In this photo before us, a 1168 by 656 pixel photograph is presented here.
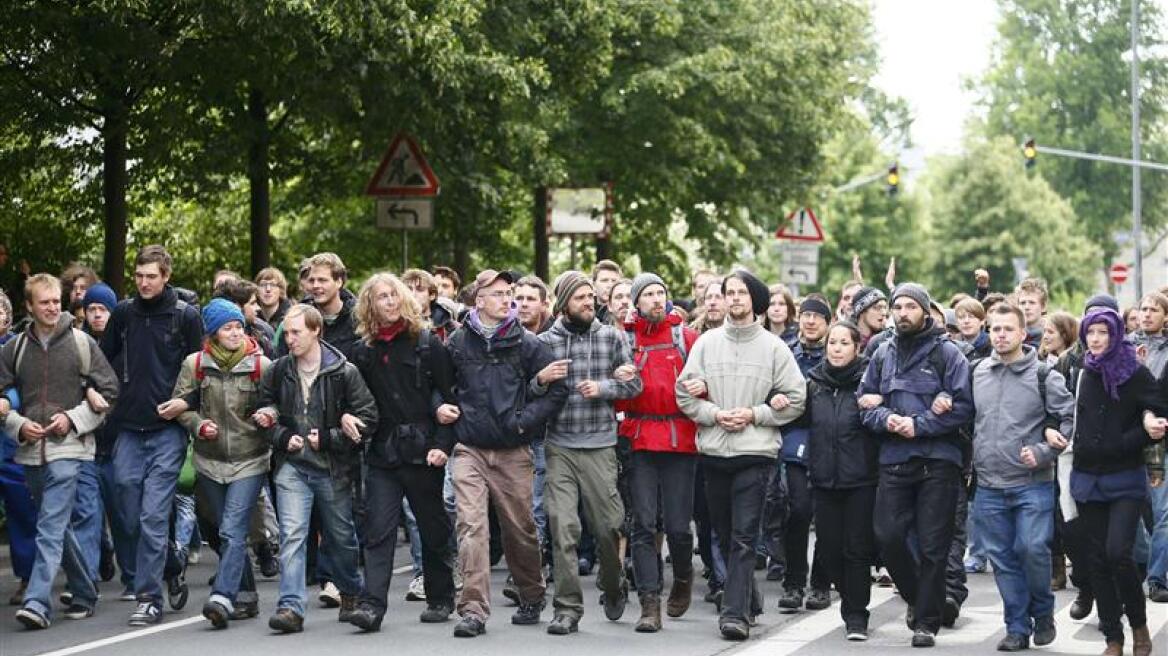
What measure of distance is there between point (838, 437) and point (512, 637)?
6.83 ft

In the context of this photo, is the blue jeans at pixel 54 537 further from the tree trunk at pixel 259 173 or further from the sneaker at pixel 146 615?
the tree trunk at pixel 259 173

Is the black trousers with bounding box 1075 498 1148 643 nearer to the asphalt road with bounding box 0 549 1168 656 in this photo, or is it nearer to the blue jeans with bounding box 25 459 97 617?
the asphalt road with bounding box 0 549 1168 656

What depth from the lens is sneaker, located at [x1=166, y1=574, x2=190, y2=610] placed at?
39.1 feet

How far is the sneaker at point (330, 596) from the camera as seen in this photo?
1209cm

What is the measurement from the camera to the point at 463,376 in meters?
11.1

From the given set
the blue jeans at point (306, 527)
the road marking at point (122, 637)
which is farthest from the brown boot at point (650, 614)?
the road marking at point (122, 637)

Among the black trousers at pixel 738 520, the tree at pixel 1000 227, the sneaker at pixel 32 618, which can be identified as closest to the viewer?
the black trousers at pixel 738 520

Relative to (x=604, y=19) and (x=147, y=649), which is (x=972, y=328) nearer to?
(x=147, y=649)

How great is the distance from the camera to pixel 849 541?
1101 centimetres

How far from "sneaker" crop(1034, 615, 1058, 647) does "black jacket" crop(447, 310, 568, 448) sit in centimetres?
277

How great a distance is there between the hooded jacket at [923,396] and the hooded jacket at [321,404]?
8.94 ft

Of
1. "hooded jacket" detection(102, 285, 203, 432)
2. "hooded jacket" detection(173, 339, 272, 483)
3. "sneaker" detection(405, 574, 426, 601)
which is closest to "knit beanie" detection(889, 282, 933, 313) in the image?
"hooded jacket" detection(173, 339, 272, 483)

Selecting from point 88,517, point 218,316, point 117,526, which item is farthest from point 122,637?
point 218,316

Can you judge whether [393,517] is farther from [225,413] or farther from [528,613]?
[225,413]
